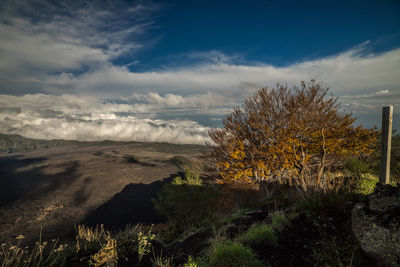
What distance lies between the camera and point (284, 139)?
39.5 feet

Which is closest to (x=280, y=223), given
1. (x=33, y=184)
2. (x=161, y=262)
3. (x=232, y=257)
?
(x=232, y=257)

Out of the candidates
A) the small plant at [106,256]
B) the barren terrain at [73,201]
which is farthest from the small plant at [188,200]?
the small plant at [106,256]

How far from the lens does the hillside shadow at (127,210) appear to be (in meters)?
39.7

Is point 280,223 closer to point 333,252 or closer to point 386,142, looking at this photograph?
point 333,252

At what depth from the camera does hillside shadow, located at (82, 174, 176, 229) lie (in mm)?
39688

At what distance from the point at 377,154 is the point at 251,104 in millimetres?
8648

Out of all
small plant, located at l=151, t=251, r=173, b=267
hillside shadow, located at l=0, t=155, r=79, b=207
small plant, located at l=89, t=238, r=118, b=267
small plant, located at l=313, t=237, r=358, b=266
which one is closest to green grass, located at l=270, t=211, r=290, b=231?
small plant, located at l=313, t=237, r=358, b=266

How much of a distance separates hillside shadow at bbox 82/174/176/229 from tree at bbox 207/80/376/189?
27.2 meters

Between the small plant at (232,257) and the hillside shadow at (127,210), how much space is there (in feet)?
118

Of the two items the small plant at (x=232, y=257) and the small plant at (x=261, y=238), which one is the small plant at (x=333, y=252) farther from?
the small plant at (x=232, y=257)

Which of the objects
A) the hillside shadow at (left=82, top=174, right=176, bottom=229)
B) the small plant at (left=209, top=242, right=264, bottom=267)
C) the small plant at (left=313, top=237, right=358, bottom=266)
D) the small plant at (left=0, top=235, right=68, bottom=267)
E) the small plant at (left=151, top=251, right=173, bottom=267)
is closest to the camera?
the small plant at (left=313, top=237, right=358, bottom=266)

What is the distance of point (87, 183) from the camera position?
60719mm

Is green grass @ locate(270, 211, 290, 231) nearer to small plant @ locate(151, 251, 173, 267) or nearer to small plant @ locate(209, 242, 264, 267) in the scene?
small plant @ locate(209, 242, 264, 267)

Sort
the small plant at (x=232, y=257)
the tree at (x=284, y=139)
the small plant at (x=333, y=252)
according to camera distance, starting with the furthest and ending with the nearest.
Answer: the tree at (x=284, y=139), the small plant at (x=232, y=257), the small plant at (x=333, y=252)
